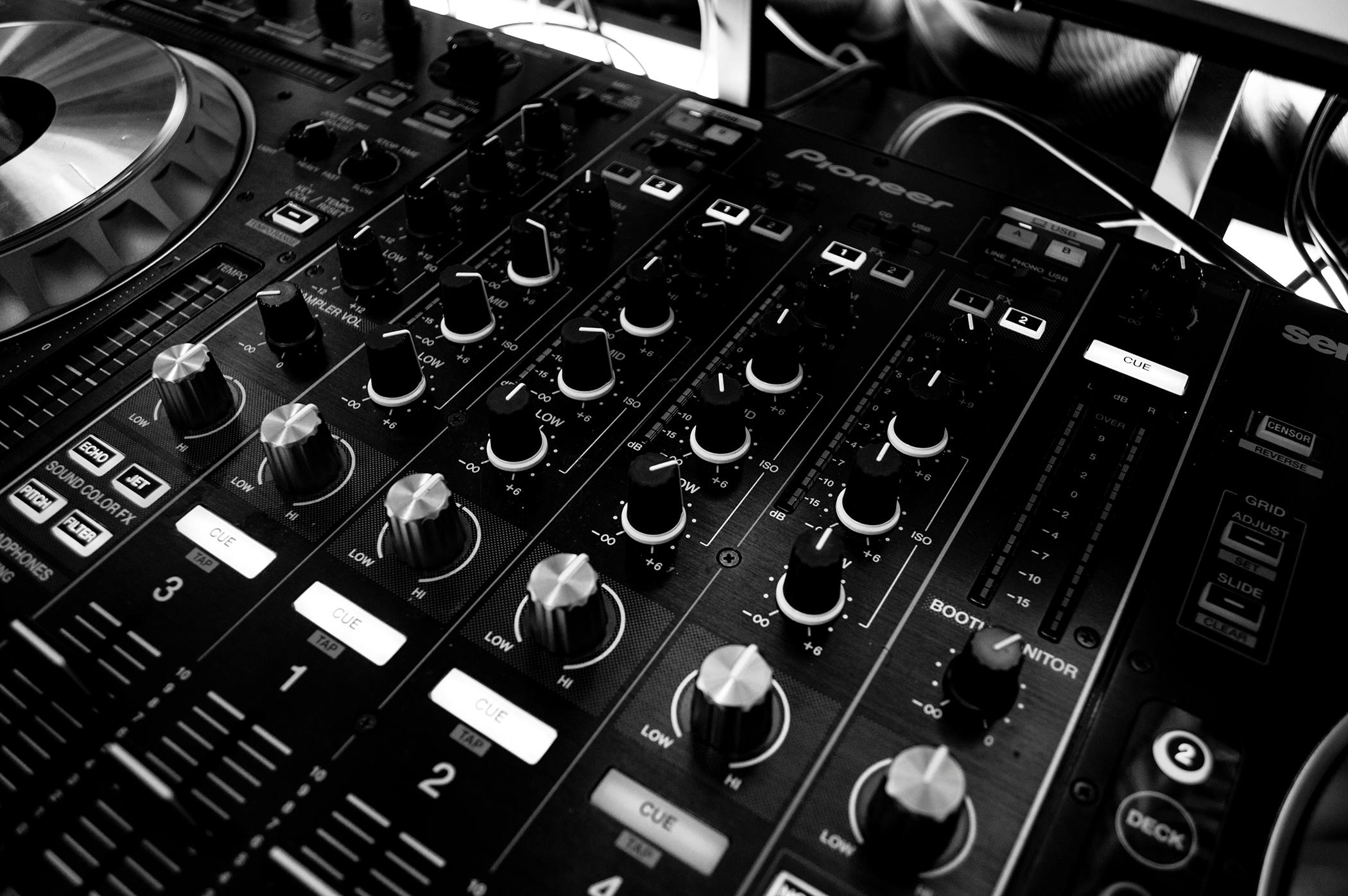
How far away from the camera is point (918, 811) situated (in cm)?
54

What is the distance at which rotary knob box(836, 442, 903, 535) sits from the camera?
0.71 metres

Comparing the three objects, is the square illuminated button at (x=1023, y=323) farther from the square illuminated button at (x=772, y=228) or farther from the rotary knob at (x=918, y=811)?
the rotary knob at (x=918, y=811)

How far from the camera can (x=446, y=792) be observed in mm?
616

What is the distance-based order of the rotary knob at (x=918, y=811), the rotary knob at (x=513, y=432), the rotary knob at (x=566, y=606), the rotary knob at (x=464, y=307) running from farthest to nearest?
1. the rotary knob at (x=464, y=307)
2. the rotary knob at (x=513, y=432)
3. the rotary knob at (x=566, y=606)
4. the rotary knob at (x=918, y=811)

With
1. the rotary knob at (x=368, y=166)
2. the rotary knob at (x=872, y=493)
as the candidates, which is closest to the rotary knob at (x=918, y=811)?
the rotary knob at (x=872, y=493)

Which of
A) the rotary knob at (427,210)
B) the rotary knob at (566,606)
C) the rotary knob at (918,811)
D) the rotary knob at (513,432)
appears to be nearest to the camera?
the rotary knob at (918,811)

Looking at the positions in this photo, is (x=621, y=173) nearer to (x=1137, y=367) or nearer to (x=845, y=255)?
(x=845, y=255)

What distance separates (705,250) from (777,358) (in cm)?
15

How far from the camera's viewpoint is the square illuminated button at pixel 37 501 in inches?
29.8

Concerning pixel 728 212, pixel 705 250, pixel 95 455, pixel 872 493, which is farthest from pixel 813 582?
pixel 95 455

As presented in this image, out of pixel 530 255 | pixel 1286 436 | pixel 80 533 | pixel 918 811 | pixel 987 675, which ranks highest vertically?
pixel 1286 436

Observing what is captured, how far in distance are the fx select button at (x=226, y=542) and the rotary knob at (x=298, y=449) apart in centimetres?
5

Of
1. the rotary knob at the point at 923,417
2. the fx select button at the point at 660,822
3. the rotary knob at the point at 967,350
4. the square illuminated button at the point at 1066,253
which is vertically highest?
the square illuminated button at the point at 1066,253

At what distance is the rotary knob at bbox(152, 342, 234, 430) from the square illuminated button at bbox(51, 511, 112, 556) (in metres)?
0.10
